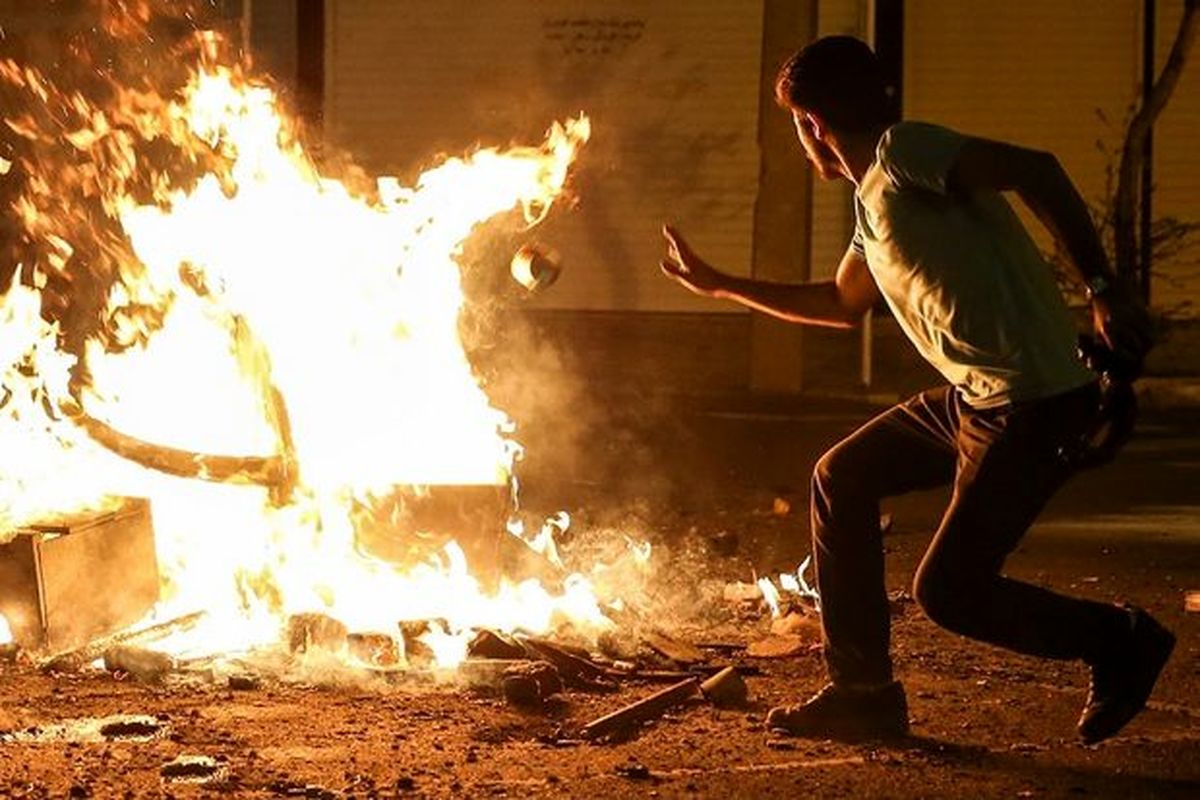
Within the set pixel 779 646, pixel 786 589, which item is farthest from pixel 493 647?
pixel 786 589

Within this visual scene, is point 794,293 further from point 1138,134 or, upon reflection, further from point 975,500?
point 1138,134

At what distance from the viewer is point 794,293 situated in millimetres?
6414

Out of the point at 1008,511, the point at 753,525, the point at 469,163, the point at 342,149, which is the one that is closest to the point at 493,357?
the point at 342,149

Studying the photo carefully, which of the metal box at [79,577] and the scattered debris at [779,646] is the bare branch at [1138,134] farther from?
the metal box at [79,577]

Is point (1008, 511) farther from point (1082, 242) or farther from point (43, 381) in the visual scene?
point (43, 381)

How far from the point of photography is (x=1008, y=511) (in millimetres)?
5461

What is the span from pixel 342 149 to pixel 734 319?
4024 millimetres

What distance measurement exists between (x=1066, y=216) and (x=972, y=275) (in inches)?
12.0

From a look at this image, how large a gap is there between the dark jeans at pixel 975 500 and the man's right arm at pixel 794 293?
480mm

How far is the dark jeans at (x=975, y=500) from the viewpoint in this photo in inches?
213

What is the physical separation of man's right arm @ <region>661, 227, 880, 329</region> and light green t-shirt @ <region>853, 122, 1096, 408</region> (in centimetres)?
78

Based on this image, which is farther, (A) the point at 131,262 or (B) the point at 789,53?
(B) the point at 789,53

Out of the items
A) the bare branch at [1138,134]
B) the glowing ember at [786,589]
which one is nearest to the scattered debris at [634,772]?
the glowing ember at [786,589]

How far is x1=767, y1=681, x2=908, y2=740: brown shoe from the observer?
602 centimetres
